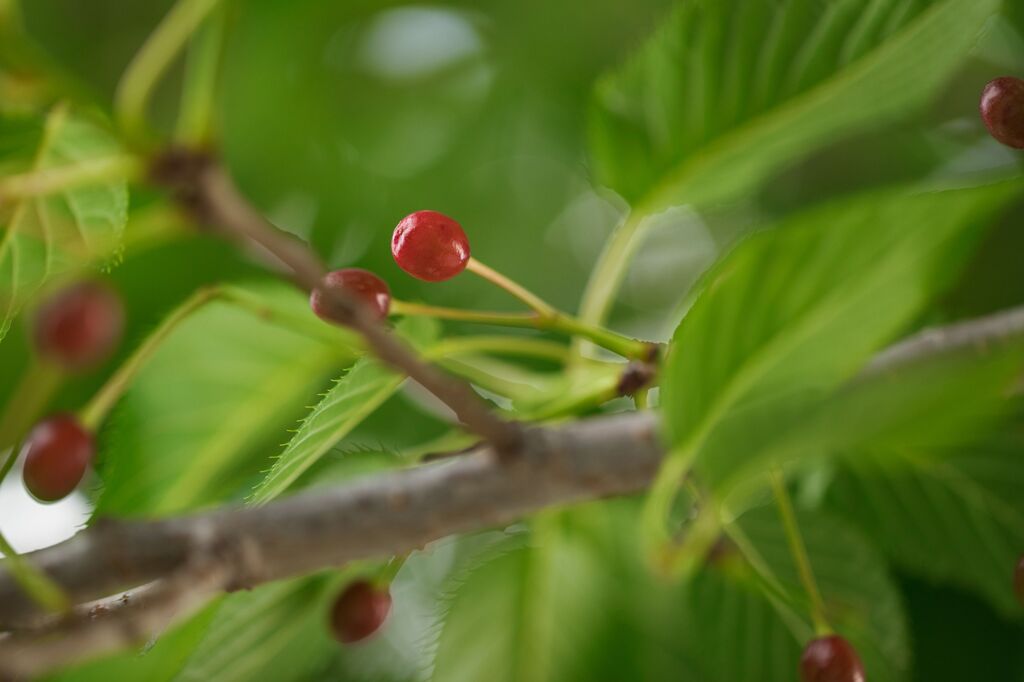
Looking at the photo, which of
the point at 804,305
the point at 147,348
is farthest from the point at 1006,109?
the point at 147,348

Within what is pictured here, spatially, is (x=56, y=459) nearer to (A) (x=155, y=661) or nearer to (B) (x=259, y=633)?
(A) (x=155, y=661)

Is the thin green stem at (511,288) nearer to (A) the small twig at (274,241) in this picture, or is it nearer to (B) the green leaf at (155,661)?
(A) the small twig at (274,241)

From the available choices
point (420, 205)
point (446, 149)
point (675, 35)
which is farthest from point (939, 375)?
point (446, 149)

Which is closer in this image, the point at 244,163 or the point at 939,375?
the point at 939,375

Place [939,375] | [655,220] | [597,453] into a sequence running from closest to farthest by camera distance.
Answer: [939,375], [597,453], [655,220]

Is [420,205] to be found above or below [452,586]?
above

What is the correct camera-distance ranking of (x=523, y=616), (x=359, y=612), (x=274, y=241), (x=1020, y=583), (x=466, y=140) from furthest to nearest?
(x=466, y=140) → (x=523, y=616) → (x=359, y=612) → (x=1020, y=583) → (x=274, y=241)

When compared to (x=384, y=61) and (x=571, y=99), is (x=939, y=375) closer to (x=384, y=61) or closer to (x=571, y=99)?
(x=571, y=99)
